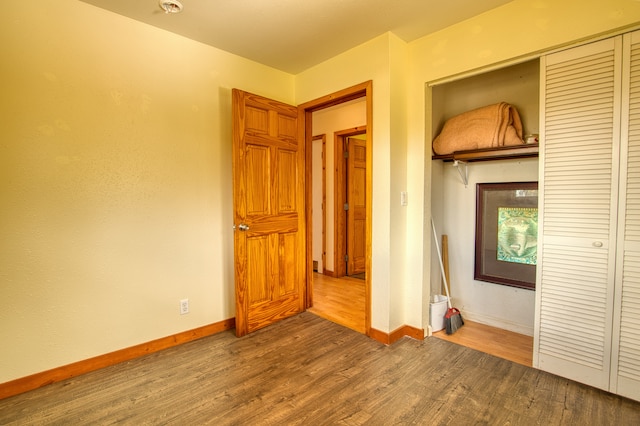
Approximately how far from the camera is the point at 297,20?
2.22 meters

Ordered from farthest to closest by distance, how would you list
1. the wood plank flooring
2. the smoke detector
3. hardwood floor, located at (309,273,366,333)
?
hardwood floor, located at (309,273,366,333) → the smoke detector → the wood plank flooring

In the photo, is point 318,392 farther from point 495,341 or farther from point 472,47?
point 472,47

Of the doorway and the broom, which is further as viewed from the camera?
the doorway

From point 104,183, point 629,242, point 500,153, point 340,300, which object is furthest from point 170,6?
point 629,242

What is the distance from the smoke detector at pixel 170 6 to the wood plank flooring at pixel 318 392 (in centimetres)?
250

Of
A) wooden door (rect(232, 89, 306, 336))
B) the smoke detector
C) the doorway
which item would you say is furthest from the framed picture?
the smoke detector

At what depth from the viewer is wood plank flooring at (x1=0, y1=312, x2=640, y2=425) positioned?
1.66 m

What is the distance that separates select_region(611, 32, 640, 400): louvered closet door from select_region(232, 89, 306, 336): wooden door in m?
2.40

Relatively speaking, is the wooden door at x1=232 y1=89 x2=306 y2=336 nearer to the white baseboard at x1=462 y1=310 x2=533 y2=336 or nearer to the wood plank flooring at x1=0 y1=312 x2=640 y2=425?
the wood plank flooring at x1=0 y1=312 x2=640 y2=425

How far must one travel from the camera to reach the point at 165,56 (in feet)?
7.82

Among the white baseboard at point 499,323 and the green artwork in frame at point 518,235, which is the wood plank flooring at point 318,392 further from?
the green artwork in frame at point 518,235

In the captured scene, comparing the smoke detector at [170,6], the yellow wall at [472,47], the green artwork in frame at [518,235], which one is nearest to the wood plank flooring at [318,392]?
the yellow wall at [472,47]

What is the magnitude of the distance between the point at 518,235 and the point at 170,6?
3266 millimetres

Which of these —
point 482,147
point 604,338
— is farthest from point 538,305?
point 482,147
